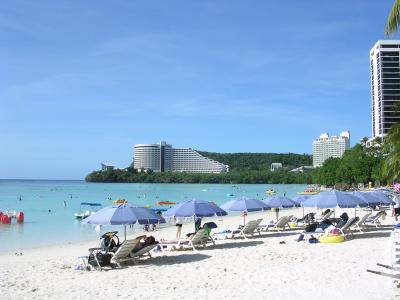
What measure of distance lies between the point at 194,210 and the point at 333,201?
15.7 feet

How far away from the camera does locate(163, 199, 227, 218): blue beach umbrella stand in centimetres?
1368

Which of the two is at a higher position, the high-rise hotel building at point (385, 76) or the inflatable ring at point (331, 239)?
the high-rise hotel building at point (385, 76)

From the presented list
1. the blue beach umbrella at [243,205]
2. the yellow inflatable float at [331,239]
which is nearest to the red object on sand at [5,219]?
the blue beach umbrella at [243,205]

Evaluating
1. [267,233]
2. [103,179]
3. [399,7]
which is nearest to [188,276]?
[399,7]

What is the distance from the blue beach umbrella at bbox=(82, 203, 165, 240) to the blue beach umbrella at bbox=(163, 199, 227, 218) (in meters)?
1.73

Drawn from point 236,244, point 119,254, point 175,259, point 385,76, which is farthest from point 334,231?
point 385,76

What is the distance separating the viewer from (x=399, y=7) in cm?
775

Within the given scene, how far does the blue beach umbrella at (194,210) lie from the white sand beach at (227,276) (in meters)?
1.05

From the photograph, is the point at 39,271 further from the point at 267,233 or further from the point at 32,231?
the point at 32,231

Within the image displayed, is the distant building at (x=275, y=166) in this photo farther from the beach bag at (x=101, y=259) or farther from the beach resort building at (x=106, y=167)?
the beach bag at (x=101, y=259)

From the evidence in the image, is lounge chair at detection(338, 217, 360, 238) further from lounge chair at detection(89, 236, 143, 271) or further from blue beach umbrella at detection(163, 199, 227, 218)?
lounge chair at detection(89, 236, 143, 271)

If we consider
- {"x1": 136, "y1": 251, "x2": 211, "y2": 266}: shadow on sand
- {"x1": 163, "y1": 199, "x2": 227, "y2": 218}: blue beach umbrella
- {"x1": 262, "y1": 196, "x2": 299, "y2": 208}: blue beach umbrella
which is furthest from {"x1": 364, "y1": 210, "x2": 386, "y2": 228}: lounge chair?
{"x1": 136, "y1": 251, "x2": 211, "y2": 266}: shadow on sand

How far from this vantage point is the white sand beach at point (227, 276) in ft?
26.6

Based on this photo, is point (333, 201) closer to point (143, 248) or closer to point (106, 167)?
point (143, 248)
